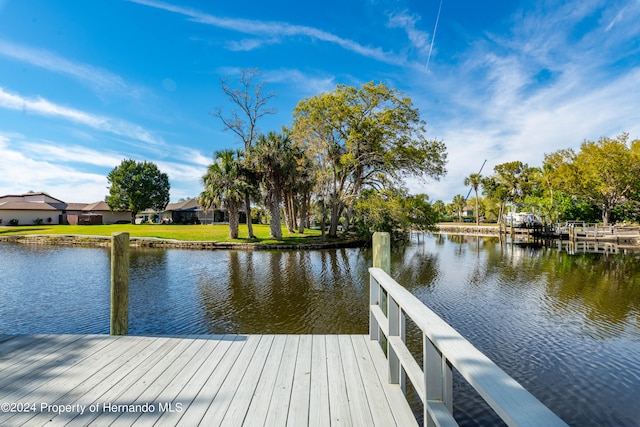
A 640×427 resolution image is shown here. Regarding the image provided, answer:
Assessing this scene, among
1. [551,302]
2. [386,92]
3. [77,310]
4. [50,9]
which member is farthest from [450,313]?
[386,92]

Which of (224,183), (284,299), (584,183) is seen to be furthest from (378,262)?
(584,183)

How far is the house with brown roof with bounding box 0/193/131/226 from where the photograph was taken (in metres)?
42.6

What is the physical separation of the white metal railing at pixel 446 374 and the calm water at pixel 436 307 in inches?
91.5

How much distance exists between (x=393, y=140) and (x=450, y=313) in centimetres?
1897

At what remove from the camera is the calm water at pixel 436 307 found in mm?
5047

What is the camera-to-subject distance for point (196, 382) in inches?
125

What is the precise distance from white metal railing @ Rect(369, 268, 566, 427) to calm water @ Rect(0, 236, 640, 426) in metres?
2.32

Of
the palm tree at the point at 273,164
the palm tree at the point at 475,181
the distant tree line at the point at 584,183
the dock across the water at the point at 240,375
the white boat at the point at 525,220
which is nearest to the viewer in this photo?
the dock across the water at the point at 240,375

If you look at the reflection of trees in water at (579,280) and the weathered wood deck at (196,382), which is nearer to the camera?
the weathered wood deck at (196,382)

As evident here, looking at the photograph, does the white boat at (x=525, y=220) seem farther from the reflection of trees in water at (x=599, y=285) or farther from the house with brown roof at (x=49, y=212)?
the house with brown roof at (x=49, y=212)

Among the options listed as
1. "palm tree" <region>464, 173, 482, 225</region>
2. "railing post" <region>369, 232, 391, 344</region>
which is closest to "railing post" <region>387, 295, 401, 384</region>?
"railing post" <region>369, 232, 391, 344</region>

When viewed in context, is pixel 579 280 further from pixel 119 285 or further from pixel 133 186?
pixel 133 186

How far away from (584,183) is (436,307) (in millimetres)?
36036

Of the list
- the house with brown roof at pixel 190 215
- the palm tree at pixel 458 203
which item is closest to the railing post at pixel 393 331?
the house with brown roof at pixel 190 215
